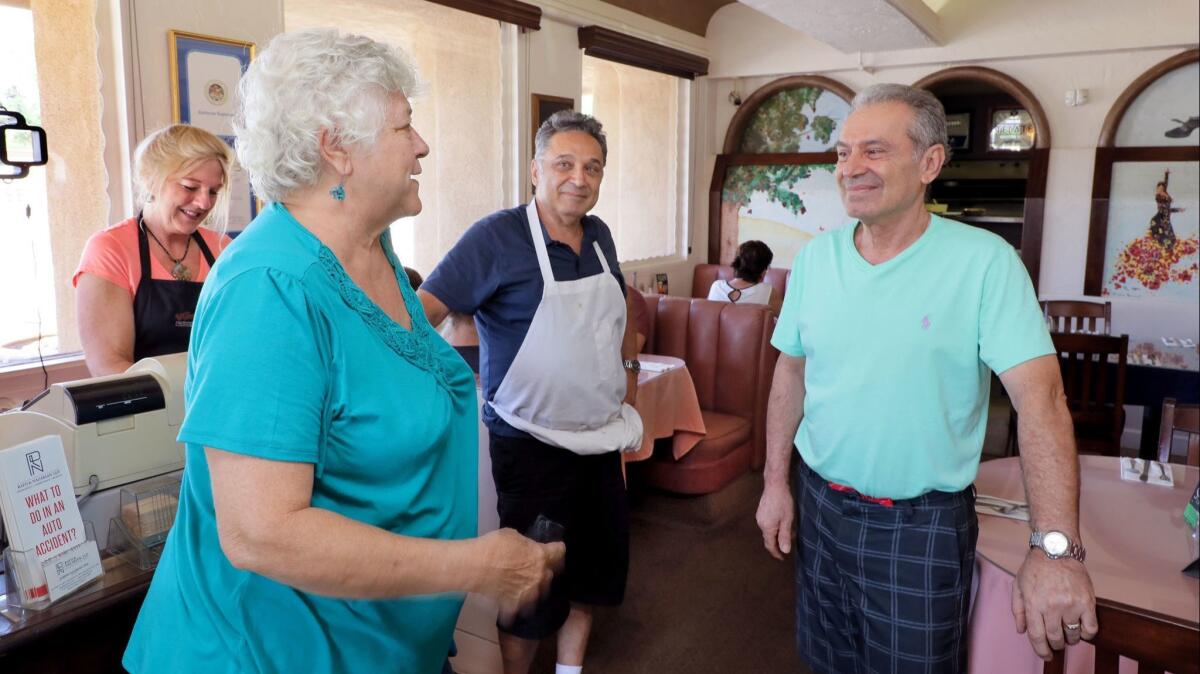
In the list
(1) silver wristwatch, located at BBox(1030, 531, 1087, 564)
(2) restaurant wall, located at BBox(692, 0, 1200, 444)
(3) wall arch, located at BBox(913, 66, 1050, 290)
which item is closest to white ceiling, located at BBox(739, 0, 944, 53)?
(2) restaurant wall, located at BBox(692, 0, 1200, 444)

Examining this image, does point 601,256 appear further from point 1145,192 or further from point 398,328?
point 1145,192

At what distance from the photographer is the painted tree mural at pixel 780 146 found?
Answer: 21.9ft

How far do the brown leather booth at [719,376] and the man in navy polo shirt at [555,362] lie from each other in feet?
5.83

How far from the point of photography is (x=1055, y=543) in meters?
1.39

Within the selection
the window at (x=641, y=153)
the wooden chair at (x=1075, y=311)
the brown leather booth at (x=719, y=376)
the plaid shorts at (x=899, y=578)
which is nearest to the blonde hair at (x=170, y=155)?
the plaid shorts at (x=899, y=578)

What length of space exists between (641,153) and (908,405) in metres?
5.27

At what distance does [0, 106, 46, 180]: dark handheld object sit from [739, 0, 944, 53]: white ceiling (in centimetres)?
359

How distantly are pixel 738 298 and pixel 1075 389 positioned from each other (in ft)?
6.16

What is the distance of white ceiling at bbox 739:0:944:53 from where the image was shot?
4.80 meters

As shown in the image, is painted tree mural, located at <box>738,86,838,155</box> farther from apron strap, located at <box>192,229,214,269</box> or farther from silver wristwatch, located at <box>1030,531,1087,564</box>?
silver wristwatch, located at <box>1030,531,1087,564</box>

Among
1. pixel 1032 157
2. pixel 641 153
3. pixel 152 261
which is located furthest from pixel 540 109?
pixel 1032 157

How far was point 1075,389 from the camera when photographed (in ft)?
13.7

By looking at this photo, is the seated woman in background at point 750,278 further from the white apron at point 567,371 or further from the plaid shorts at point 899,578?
the plaid shorts at point 899,578

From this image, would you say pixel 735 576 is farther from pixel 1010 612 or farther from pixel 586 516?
pixel 1010 612
